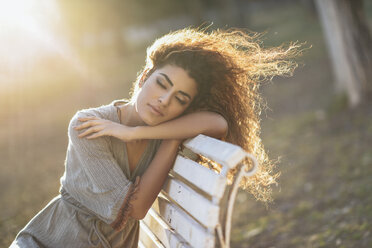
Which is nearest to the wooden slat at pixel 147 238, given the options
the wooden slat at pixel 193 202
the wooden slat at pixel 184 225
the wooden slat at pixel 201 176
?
the wooden slat at pixel 184 225

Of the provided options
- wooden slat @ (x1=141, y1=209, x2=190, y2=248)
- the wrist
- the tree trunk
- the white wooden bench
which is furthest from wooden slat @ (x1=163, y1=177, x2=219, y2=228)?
the tree trunk

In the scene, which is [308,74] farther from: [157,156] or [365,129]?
[157,156]

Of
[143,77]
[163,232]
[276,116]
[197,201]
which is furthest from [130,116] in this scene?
[276,116]

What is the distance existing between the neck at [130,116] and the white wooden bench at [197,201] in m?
0.32

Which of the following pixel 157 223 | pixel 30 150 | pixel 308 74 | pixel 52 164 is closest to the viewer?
pixel 157 223

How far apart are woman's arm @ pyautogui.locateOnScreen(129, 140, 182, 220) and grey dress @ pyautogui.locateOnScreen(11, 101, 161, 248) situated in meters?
0.04

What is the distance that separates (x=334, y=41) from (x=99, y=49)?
62.3 ft

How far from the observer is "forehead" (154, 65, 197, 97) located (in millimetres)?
2395

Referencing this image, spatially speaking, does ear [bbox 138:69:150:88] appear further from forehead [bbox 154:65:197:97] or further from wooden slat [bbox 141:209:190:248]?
wooden slat [bbox 141:209:190:248]

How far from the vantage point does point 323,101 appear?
8.46 meters

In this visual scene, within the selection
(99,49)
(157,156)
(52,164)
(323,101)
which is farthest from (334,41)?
(99,49)

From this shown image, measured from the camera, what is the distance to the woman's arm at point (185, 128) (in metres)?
2.31

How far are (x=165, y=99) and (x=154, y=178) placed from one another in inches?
16.2

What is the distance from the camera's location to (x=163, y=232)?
2354mm
